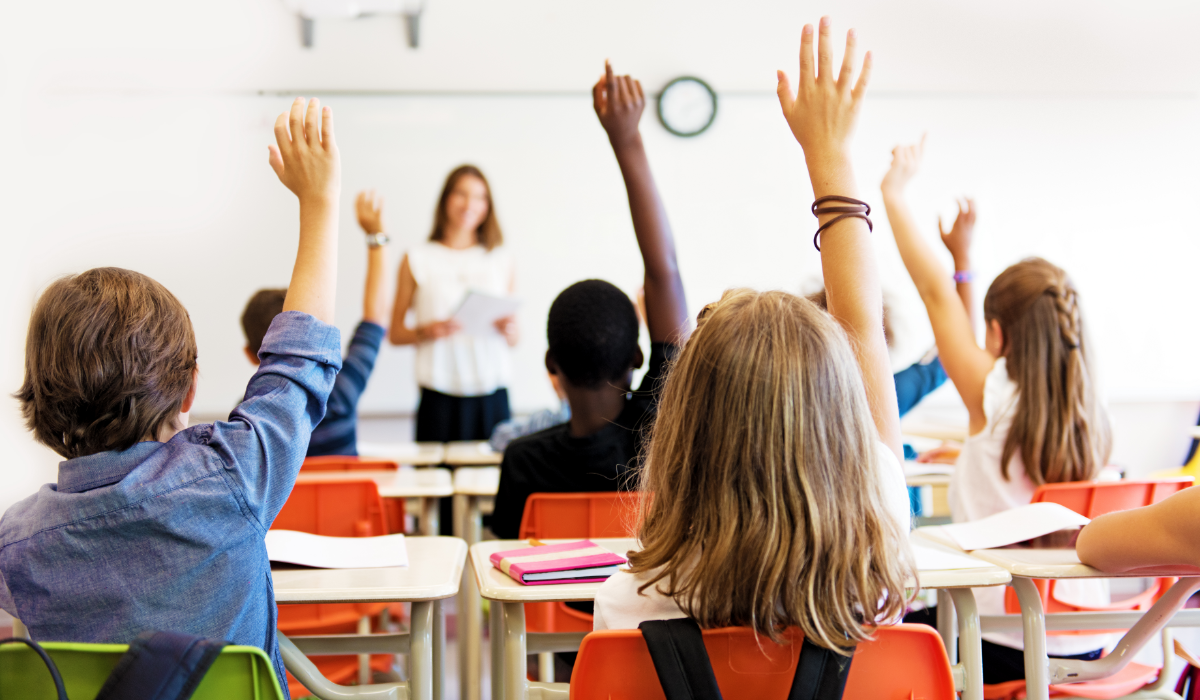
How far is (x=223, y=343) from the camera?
407 centimetres

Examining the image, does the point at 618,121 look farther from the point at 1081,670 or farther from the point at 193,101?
the point at 193,101

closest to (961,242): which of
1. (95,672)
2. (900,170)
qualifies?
(900,170)

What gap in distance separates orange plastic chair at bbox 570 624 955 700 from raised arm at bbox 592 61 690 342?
0.87 meters

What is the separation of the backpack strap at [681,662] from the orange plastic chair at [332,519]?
3.65ft

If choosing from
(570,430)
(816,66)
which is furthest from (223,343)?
(816,66)

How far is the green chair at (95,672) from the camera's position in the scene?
2.58 feet

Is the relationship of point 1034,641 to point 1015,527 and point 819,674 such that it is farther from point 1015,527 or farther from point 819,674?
point 819,674

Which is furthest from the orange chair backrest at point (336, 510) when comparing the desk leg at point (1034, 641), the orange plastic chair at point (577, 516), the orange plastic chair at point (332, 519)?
the desk leg at point (1034, 641)

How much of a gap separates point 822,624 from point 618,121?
116 centimetres

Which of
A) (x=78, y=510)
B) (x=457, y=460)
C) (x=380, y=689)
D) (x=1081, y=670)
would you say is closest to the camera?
(x=78, y=510)

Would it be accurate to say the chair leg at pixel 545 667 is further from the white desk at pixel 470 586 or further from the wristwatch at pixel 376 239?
the wristwatch at pixel 376 239

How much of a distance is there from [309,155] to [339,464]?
47.6 inches

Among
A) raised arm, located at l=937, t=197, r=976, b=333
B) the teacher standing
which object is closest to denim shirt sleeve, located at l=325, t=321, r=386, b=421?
the teacher standing

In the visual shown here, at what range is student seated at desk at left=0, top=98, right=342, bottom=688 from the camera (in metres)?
0.94
